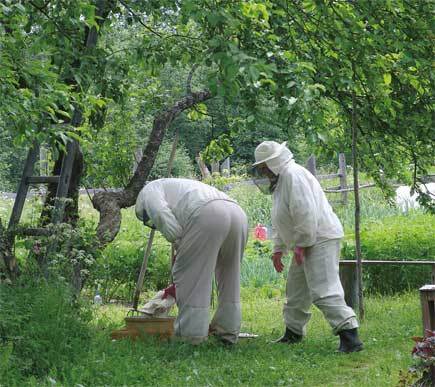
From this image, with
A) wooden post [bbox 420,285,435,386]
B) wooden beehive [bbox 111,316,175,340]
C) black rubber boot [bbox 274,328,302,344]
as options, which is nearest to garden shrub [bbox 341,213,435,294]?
black rubber boot [bbox 274,328,302,344]

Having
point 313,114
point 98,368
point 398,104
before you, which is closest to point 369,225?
point 398,104

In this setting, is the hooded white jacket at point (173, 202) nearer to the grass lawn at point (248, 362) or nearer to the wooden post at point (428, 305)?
the grass lawn at point (248, 362)

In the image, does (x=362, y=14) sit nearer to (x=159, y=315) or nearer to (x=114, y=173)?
(x=159, y=315)

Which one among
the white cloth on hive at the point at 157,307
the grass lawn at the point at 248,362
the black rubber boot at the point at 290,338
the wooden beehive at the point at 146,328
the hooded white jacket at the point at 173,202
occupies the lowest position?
the grass lawn at the point at 248,362

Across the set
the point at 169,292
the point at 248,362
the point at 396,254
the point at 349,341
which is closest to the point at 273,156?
the point at 169,292

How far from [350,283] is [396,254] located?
6.84 ft

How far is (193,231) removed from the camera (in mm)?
7773

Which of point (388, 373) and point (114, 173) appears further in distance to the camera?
point (114, 173)

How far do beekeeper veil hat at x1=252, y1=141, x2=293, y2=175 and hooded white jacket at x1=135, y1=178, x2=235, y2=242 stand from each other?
0.50 metres

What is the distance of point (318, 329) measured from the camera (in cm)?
948

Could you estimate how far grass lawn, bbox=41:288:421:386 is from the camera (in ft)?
21.2

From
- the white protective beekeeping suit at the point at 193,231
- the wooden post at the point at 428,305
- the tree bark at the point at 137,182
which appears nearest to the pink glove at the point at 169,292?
the white protective beekeeping suit at the point at 193,231

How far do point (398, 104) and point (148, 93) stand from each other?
3404mm

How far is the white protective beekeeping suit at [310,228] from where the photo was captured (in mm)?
7797
